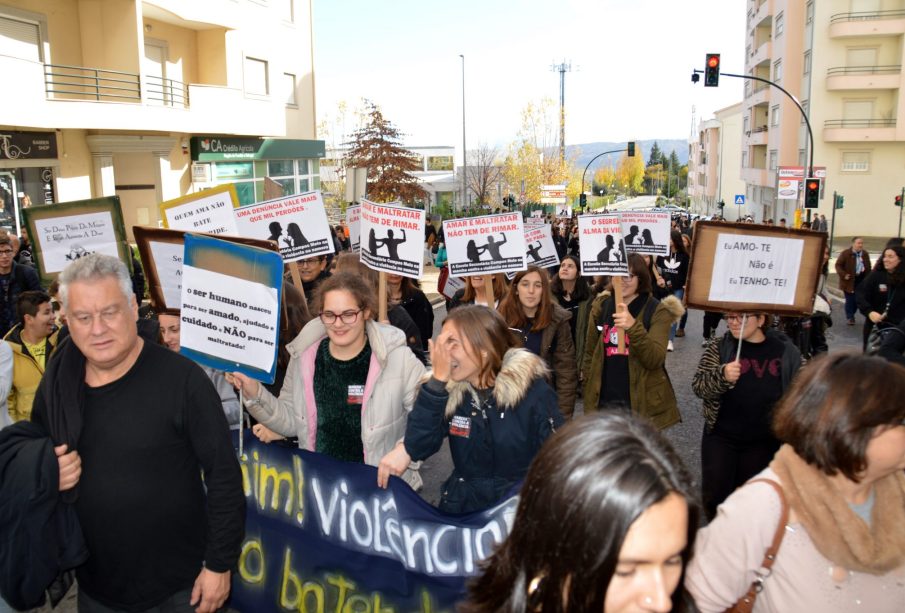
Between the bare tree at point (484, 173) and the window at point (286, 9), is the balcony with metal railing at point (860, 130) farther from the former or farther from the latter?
the window at point (286, 9)

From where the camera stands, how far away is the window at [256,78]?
26.1 metres

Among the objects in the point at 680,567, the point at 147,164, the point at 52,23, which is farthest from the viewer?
the point at 147,164

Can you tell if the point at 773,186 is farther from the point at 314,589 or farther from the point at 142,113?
the point at 314,589

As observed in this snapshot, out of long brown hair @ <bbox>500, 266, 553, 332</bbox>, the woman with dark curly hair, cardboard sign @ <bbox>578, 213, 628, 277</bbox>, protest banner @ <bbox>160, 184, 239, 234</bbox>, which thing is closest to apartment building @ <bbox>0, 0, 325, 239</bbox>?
protest banner @ <bbox>160, 184, 239, 234</bbox>

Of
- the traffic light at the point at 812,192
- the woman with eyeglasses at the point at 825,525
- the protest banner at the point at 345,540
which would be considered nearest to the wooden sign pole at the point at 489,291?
the protest banner at the point at 345,540

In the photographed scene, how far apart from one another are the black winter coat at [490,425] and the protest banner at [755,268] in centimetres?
177

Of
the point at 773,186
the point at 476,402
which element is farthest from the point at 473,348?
the point at 773,186

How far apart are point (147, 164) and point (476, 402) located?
2185cm

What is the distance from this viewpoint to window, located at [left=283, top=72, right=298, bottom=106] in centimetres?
2822

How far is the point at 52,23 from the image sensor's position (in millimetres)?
18891

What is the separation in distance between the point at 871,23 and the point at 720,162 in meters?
49.0

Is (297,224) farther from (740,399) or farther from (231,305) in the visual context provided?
(740,399)

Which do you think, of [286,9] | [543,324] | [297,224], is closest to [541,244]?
[297,224]

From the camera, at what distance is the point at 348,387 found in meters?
4.18
